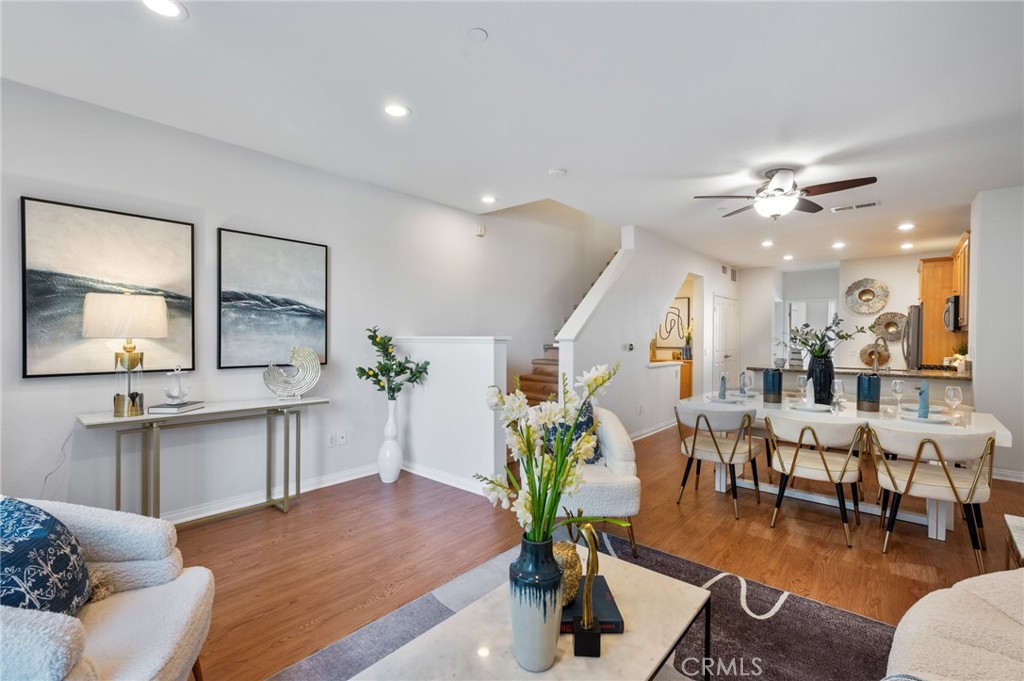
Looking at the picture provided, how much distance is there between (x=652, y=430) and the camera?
6023 millimetres

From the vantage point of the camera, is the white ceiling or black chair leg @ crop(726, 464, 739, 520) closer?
the white ceiling

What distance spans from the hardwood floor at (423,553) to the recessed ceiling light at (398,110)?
2604 millimetres

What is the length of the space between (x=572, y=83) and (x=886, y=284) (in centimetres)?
764

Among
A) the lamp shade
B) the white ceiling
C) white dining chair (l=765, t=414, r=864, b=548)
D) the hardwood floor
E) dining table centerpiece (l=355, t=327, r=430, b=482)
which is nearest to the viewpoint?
the white ceiling

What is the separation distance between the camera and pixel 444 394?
403cm

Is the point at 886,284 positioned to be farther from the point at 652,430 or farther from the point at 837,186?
the point at 837,186

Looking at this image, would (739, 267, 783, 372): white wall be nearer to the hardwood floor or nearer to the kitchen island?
the kitchen island

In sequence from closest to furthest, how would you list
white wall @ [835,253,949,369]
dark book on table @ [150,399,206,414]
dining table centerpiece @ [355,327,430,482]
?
dark book on table @ [150,399,206,414] < dining table centerpiece @ [355,327,430,482] < white wall @ [835,253,949,369]

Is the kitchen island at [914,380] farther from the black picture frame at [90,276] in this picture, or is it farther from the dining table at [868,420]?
the black picture frame at [90,276]

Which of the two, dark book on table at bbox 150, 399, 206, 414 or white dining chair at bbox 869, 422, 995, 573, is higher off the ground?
dark book on table at bbox 150, 399, 206, 414

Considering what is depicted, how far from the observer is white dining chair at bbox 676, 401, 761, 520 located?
3303 millimetres

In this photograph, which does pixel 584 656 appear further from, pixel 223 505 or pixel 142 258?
pixel 142 258

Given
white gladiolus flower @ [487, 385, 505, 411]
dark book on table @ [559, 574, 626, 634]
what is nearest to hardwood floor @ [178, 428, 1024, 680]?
dark book on table @ [559, 574, 626, 634]

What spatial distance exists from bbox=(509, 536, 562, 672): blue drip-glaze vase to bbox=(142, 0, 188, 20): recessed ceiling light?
7.92 feet
